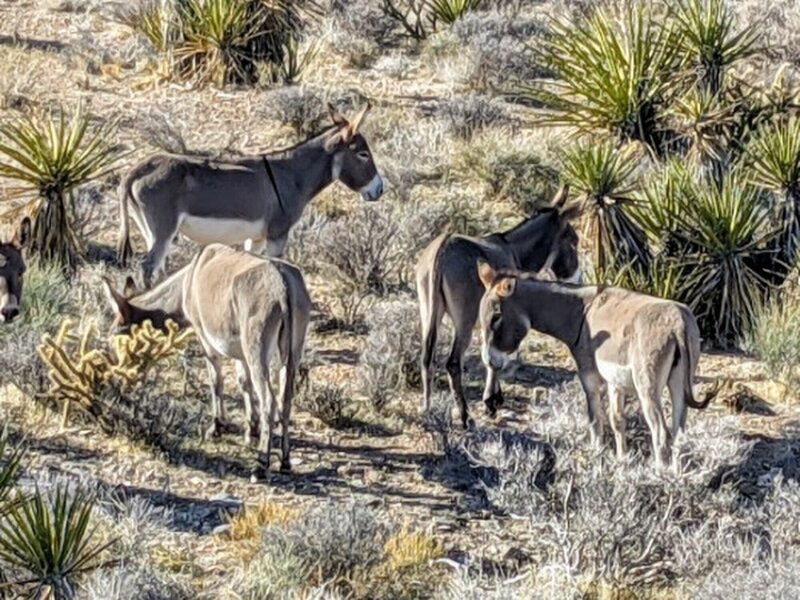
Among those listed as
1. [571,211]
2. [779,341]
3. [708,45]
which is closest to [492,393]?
[571,211]

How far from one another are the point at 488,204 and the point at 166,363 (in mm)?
5739

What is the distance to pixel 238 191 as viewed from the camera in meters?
14.8

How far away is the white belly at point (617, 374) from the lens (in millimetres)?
11359

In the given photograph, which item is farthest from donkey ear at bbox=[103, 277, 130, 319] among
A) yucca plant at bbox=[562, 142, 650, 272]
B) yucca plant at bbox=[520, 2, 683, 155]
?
yucca plant at bbox=[520, 2, 683, 155]

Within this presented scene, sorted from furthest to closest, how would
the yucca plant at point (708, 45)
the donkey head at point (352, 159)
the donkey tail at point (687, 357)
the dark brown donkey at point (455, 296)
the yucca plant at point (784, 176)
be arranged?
the yucca plant at point (708, 45) → the donkey head at point (352, 159) → the yucca plant at point (784, 176) → the dark brown donkey at point (455, 296) → the donkey tail at point (687, 357)

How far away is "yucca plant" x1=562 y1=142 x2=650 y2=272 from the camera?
15.1 m

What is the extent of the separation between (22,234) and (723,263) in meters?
6.13

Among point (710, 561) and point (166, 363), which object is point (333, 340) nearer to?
point (166, 363)

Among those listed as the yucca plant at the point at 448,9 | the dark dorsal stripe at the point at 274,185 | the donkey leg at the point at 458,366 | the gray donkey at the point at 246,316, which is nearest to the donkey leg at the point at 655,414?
the donkey leg at the point at 458,366

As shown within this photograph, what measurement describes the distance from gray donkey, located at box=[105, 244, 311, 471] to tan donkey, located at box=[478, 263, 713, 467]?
1.47 metres

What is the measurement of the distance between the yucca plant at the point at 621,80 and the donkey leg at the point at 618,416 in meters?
5.42

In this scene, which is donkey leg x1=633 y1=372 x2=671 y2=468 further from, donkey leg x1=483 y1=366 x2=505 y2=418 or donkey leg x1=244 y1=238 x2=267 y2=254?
donkey leg x1=244 y1=238 x2=267 y2=254

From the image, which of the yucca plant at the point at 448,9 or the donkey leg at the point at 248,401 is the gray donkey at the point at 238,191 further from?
the yucca plant at the point at 448,9

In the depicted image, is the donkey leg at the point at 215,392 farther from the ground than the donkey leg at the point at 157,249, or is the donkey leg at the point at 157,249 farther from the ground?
the donkey leg at the point at 157,249
